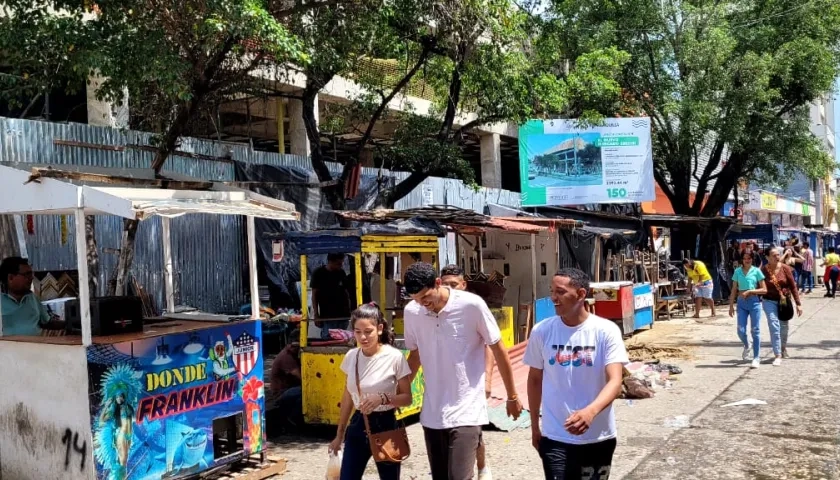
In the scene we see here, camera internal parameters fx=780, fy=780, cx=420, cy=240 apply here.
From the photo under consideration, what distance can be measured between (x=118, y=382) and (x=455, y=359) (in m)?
2.49

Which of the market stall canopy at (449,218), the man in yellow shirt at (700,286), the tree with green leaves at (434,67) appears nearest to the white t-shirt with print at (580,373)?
the market stall canopy at (449,218)

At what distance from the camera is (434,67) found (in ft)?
40.0

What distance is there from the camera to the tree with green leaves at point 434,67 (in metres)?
10.1

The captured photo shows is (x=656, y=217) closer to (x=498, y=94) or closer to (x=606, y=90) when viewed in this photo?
(x=606, y=90)

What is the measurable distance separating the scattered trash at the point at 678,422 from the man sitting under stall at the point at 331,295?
3687 mm

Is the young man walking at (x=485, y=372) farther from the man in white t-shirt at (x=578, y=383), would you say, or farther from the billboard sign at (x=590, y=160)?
the billboard sign at (x=590, y=160)

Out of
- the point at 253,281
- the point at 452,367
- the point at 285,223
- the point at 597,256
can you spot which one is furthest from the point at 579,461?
the point at 597,256

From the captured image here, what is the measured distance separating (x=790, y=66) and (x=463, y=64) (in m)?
13.4

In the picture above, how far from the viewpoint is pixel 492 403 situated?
8297mm

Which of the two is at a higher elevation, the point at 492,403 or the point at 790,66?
the point at 790,66

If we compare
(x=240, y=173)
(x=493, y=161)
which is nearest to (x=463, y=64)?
Result: (x=240, y=173)

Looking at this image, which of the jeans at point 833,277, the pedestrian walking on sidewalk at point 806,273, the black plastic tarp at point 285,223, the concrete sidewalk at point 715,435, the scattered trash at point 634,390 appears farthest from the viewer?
the pedestrian walking on sidewalk at point 806,273

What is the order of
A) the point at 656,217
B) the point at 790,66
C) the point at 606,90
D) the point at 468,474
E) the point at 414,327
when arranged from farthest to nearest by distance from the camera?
1. the point at 656,217
2. the point at 790,66
3. the point at 606,90
4. the point at 414,327
5. the point at 468,474

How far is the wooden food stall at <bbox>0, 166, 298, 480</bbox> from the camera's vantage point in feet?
17.4
